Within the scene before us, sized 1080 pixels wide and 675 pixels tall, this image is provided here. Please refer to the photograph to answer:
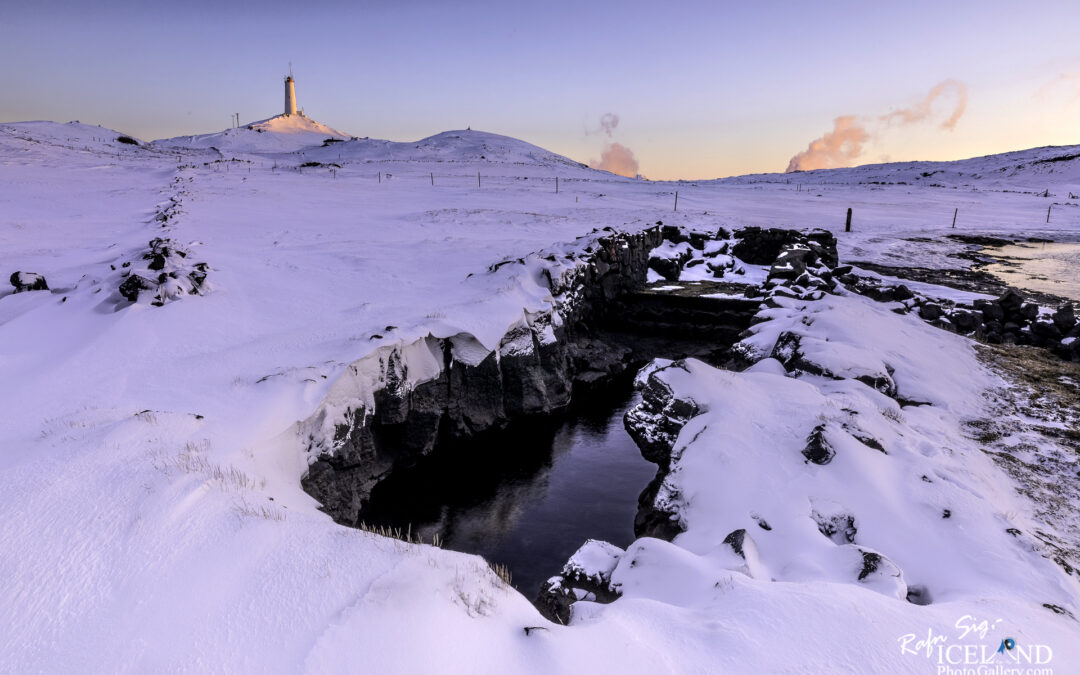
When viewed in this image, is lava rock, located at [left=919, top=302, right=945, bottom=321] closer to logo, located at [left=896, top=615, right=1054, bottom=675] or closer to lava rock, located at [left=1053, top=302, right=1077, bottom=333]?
lava rock, located at [left=1053, top=302, right=1077, bottom=333]

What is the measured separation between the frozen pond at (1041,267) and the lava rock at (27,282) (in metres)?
35.0

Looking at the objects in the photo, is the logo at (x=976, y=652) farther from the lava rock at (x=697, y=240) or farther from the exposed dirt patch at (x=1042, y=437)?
the lava rock at (x=697, y=240)

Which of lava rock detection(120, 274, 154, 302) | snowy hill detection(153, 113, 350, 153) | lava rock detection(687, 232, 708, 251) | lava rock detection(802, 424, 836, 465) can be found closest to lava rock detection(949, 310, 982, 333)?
lava rock detection(802, 424, 836, 465)

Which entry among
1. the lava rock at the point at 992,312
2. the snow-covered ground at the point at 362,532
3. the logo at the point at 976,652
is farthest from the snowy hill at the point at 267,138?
the logo at the point at 976,652

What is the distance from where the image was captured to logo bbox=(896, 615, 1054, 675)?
180 inches

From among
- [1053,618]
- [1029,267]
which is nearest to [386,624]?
[1053,618]

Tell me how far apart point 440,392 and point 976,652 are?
10746 mm

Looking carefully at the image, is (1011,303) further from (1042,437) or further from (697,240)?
(697,240)

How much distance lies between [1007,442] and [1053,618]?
564 cm

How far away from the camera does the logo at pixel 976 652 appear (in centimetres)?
457

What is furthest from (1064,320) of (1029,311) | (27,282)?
(27,282)

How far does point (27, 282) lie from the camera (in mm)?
15461

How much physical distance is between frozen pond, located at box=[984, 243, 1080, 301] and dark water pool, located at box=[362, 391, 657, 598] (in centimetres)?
2100

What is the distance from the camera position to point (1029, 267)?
28.2 metres
